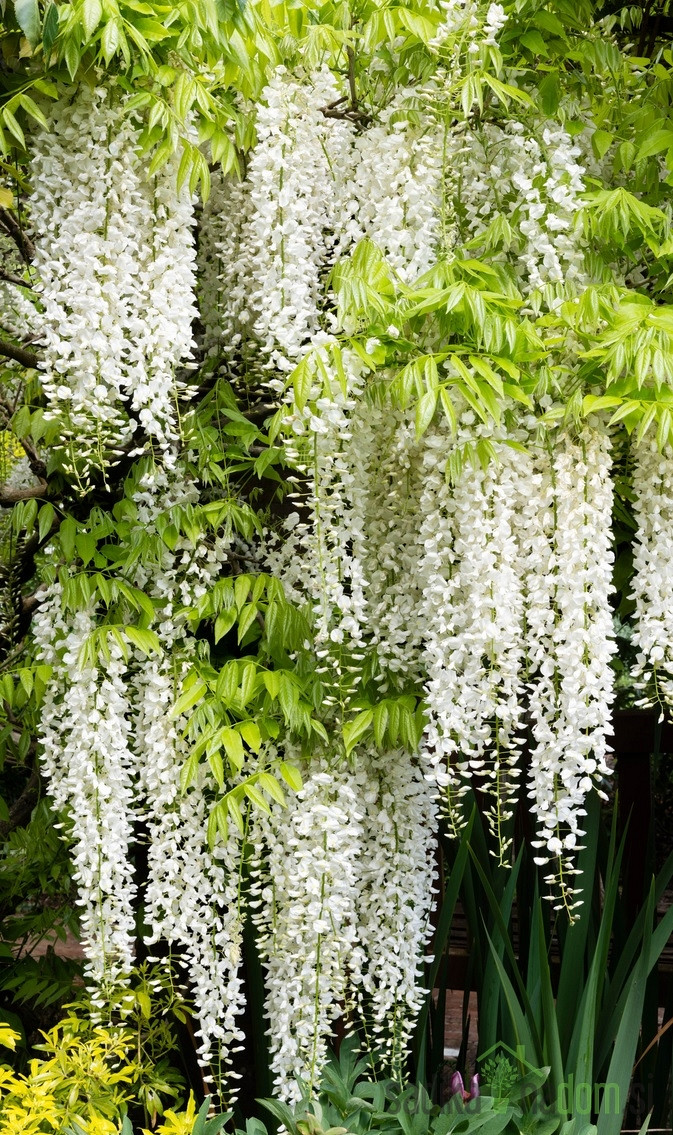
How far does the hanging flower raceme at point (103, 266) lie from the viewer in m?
2.52

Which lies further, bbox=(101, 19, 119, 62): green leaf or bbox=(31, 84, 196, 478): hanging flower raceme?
bbox=(31, 84, 196, 478): hanging flower raceme

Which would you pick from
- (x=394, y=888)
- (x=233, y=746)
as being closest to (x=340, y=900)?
(x=394, y=888)

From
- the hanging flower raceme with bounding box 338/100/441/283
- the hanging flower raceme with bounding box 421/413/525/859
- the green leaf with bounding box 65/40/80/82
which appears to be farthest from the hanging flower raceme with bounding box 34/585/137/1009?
the green leaf with bounding box 65/40/80/82

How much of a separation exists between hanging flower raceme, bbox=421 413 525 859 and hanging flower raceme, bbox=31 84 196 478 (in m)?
0.73

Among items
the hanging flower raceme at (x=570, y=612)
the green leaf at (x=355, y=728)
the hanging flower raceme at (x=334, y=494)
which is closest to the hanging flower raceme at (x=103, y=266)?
the hanging flower raceme at (x=334, y=494)

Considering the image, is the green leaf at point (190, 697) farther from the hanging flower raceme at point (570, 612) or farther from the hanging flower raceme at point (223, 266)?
the hanging flower raceme at point (223, 266)

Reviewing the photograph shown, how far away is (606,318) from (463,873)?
160 centimetres

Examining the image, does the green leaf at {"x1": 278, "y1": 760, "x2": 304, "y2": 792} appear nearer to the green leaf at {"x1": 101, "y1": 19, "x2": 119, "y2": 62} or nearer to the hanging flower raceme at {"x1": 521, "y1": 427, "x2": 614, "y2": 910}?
the hanging flower raceme at {"x1": 521, "y1": 427, "x2": 614, "y2": 910}

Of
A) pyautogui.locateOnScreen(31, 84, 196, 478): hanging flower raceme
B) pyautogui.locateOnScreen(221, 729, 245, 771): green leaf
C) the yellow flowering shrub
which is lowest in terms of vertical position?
the yellow flowering shrub

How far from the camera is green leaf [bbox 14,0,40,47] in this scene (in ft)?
6.77

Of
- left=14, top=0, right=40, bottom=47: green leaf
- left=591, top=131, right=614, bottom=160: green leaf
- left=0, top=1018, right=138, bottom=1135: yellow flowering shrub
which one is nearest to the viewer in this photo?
left=14, top=0, right=40, bottom=47: green leaf

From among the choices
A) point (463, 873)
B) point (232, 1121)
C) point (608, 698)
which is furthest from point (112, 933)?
point (608, 698)

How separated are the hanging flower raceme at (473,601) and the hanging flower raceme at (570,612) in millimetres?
56

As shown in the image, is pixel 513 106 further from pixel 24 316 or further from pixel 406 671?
pixel 24 316
